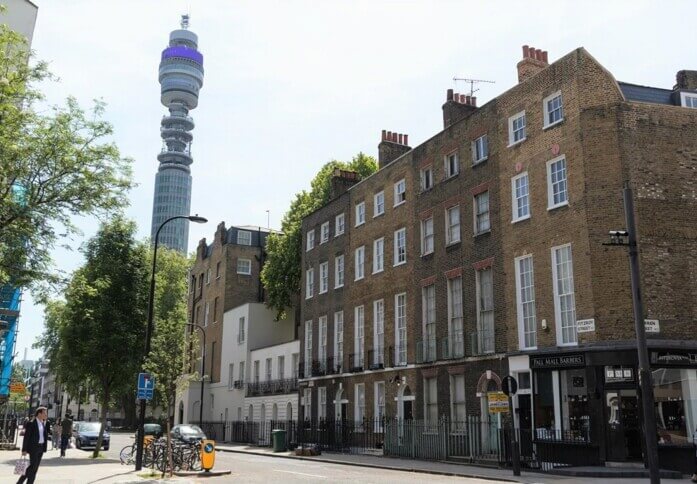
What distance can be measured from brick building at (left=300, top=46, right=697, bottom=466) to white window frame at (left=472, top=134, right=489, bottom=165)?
0.05 meters

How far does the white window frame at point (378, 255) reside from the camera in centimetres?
3522

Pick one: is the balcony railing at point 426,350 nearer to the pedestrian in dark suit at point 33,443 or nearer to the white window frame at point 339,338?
the white window frame at point 339,338

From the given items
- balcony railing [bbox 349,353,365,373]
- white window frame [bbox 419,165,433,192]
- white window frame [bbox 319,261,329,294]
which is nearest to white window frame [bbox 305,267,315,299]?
white window frame [bbox 319,261,329,294]

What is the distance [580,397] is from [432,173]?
1316 centimetres

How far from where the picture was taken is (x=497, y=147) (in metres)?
27.2

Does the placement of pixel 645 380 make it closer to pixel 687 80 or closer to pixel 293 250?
pixel 687 80

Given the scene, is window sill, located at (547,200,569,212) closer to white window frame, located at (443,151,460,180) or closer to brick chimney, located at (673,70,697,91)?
white window frame, located at (443,151,460,180)

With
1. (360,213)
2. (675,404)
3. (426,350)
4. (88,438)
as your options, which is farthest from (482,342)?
(88,438)

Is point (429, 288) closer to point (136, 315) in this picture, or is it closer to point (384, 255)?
point (384, 255)

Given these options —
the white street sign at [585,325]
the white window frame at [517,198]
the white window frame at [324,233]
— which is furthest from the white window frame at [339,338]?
the white street sign at [585,325]

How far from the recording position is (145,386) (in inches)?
838

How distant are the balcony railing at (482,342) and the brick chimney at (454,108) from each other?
10272 millimetres

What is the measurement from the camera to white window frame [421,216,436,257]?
31.0 m

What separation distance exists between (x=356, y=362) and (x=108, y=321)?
12.6 meters
